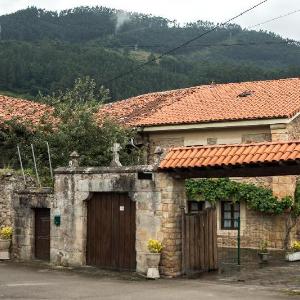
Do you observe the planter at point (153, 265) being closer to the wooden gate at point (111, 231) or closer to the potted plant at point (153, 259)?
the potted plant at point (153, 259)

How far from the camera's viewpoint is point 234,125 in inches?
816

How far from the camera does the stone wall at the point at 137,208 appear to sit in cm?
1392

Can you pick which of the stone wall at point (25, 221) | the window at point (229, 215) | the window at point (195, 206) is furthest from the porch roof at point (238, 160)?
the window at point (195, 206)

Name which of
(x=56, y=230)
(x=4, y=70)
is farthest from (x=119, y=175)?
(x=4, y=70)

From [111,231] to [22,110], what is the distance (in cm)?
1083

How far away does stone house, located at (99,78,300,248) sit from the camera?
20281mm

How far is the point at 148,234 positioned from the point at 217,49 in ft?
338

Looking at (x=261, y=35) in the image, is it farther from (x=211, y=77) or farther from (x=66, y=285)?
(x=66, y=285)

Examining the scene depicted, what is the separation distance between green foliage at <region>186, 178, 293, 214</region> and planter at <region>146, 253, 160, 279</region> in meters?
7.57

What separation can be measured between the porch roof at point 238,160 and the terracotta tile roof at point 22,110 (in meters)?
8.53

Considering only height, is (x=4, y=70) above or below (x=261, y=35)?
below

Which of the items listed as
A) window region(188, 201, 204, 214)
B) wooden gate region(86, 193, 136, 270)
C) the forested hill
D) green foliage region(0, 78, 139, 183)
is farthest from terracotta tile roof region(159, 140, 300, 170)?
the forested hill

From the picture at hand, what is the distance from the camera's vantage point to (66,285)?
1254 cm

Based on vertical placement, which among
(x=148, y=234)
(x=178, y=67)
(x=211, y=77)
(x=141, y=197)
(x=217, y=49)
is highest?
(x=217, y=49)
